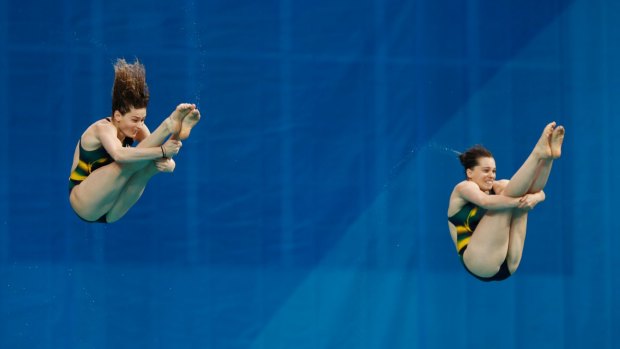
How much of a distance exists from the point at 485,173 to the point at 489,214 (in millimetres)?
241

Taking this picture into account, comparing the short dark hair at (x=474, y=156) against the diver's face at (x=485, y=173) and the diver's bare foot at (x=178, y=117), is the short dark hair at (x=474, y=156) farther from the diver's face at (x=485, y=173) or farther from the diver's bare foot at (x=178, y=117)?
the diver's bare foot at (x=178, y=117)

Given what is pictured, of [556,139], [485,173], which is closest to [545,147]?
[556,139]

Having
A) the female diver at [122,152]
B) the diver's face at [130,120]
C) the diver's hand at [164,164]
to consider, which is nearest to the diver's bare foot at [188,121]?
the female diver at [122,152]

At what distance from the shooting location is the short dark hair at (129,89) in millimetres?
5316

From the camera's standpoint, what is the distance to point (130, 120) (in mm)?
5379

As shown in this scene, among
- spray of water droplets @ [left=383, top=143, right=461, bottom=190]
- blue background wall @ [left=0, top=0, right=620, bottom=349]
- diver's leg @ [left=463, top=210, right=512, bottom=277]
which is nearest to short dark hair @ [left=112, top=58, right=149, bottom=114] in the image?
blue background wall @ [left=0, top=0, right=620, bottom=349]

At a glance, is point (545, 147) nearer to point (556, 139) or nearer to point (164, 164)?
point (556, 139)

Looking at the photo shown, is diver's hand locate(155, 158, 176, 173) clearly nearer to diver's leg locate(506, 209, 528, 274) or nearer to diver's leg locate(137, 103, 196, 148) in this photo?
diver's leg locate(137, 103, 196, 148)

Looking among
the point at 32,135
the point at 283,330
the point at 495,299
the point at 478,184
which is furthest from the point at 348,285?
the point at 32,135

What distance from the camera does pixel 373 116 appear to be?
738 cm

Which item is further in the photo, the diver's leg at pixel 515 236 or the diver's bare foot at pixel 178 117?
the diver's leg at pixel 515 236

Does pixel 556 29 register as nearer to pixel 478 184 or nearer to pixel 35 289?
pixel 478 184

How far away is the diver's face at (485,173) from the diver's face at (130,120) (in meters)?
1.94

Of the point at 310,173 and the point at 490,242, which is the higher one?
the point at 310,173
